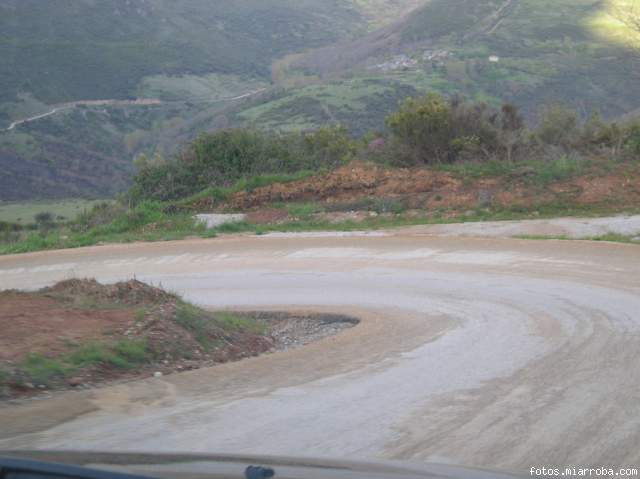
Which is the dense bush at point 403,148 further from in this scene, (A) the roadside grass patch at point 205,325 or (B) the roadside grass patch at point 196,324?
(B) the roadside grass patch at point 196,324

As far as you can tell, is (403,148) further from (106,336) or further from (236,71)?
(236,71)

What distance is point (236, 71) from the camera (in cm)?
9044

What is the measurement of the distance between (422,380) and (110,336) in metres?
3.42

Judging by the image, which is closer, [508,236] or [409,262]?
[409,262]

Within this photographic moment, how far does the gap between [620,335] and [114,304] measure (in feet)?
20.7

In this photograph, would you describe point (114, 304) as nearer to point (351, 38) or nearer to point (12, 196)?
point (12, 196)

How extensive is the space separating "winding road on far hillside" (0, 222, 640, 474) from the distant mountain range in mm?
39089

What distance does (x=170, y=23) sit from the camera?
317 feet

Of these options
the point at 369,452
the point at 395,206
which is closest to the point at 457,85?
the point at 395,206

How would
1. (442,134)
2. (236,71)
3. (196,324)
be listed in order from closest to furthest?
(196,324), (442,134), (236,71)

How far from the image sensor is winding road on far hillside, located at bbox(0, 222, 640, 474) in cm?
620

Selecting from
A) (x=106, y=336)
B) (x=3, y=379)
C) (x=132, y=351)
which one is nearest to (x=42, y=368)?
(x=3, y=379)

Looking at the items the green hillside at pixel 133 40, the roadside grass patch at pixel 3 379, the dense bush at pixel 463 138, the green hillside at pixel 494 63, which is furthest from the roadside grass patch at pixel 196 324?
the green hillside at pixel 133 40

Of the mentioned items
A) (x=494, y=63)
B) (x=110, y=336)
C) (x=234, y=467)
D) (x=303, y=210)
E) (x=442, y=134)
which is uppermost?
(x=494, y=63)
